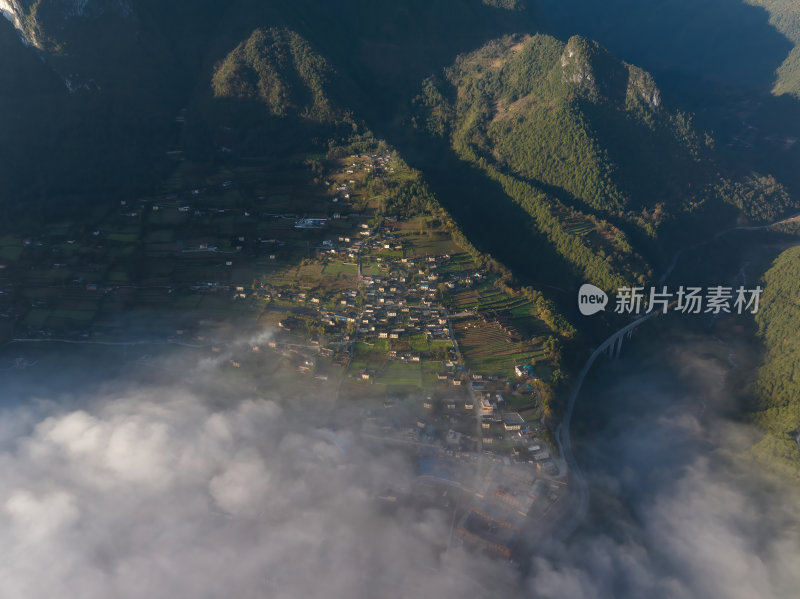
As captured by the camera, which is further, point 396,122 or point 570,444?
point 396,122

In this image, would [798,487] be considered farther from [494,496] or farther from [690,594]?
[494,496]

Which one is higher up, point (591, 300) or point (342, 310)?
point (591, 300)

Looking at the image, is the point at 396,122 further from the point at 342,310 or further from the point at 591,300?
the point at 342,310

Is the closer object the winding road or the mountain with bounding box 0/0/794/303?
the winding road

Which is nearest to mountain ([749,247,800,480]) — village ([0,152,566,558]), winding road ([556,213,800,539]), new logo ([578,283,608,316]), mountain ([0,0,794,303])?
winding road ([556,213,800,539])

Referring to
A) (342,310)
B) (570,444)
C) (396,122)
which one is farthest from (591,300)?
(396,122)

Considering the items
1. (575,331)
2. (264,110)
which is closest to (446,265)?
(575,331)

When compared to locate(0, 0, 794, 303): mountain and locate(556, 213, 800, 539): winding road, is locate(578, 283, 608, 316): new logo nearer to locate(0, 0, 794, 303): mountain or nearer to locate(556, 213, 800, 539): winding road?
locate(0, 0, 794, 303): mountain

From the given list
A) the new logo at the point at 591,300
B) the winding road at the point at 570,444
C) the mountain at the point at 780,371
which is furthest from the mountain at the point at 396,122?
the mountain at the point at 780,371

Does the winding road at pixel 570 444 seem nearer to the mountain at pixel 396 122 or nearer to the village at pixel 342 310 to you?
the village at pixel 342 310
